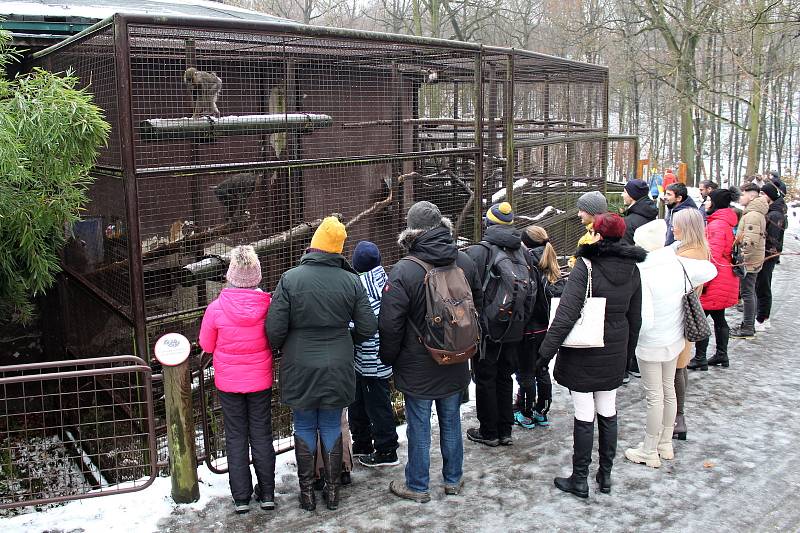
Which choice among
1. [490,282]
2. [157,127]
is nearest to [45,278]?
[157,127]

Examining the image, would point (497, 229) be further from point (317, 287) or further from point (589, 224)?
point (317, 287)

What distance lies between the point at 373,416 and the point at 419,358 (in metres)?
0.83

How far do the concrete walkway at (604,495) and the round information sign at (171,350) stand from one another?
3.26 feet

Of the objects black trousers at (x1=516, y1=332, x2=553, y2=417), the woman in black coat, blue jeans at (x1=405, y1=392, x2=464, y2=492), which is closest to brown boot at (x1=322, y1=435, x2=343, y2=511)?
blue jeans at (x1=405, y1=392, x2=464, y2=492)

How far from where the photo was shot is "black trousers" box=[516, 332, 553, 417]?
225 inches

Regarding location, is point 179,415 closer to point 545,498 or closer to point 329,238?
point 329,238

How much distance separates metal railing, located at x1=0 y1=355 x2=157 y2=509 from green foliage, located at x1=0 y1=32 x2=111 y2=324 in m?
0.97

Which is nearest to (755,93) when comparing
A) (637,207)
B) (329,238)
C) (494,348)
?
(637,207)

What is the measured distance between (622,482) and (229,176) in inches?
206

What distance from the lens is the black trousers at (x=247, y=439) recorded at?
461 centimetres

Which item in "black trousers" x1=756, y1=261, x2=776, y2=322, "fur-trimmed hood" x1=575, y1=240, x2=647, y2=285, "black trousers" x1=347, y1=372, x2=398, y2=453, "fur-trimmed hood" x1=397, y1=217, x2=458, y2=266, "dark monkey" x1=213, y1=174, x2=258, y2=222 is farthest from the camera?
"black trousers" x1=756, y1=261, x2=776, y2=322

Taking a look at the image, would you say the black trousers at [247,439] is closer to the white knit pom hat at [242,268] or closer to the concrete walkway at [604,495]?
the concrete walkway at [604,495]

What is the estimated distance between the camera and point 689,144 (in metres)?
27.7

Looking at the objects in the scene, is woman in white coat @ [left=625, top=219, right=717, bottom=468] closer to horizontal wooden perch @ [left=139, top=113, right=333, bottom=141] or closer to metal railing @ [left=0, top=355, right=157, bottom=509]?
horizontal wooden perch @ [left=139, top=113, right=333, bottom=141]
